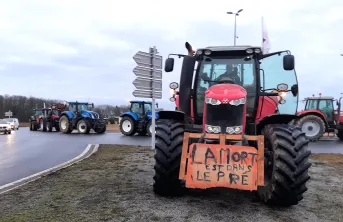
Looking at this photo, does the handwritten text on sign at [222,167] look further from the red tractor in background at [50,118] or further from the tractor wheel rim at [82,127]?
the red tractor in background at [50,118]

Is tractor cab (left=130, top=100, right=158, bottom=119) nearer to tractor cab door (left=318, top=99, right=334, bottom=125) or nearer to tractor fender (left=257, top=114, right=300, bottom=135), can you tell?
tractor cab door (left=318, top=99, right=334, bottom=125)

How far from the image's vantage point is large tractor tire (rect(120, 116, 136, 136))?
859 inches

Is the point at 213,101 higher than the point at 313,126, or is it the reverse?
the point at 213,101

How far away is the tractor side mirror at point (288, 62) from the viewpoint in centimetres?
568

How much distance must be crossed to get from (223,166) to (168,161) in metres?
0.90

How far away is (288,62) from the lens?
5.70m

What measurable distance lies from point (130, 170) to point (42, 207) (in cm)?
324

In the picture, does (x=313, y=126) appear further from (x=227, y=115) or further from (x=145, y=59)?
(x=227, y=115)

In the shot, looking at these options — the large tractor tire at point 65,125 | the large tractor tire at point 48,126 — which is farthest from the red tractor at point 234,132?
the large tractor tire at point 48,126

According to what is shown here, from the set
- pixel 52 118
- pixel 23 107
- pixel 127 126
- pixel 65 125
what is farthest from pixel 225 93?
pixel 23 107

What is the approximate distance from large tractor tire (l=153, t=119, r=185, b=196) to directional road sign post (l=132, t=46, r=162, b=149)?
20.2 feet

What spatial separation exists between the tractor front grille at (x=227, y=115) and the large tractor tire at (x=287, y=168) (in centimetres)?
57

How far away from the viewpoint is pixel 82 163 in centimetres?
922

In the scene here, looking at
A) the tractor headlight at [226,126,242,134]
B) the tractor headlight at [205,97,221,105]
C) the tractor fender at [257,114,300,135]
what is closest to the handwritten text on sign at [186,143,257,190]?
the tractor headlight at [226,126,242,134]
